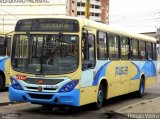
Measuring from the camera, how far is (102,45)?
15.3 meters

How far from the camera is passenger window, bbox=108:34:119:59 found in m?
16.3

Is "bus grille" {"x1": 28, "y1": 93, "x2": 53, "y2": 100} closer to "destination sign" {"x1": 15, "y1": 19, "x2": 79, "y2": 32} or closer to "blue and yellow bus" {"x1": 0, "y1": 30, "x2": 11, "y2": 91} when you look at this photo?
"destination sign" {"x1": 15, "y1": 19, "x2": 79, "y2": 32}

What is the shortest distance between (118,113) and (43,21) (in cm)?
348

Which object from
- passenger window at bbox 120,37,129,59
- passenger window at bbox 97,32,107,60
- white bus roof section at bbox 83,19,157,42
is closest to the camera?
white bus roof section at bbox 83,19,157,42

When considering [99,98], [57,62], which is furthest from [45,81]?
[99,98]

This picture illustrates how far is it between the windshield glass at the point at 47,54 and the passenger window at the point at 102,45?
1.91m

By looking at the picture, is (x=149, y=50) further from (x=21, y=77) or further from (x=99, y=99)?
(x=21, y=77)

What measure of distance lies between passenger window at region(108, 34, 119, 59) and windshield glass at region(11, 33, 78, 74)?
10.6 ft

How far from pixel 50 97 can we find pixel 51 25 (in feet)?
6.99

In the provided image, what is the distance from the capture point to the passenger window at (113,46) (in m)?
16.3

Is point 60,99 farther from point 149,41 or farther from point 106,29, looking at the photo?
point 149,41

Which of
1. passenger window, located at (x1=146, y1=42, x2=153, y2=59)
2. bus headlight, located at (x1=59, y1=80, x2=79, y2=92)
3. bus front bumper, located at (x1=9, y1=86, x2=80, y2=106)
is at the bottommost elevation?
bus front bumper, located at (x1=9, y1=86, x2=80, y2=106)

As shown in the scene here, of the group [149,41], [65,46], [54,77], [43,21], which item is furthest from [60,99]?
[149,41]

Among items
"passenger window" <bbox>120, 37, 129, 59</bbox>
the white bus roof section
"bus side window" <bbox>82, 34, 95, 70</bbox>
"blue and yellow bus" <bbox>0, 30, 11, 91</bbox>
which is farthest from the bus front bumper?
"blue and yellow bus" <bbox>0, 30, 11, 91</bbox>
